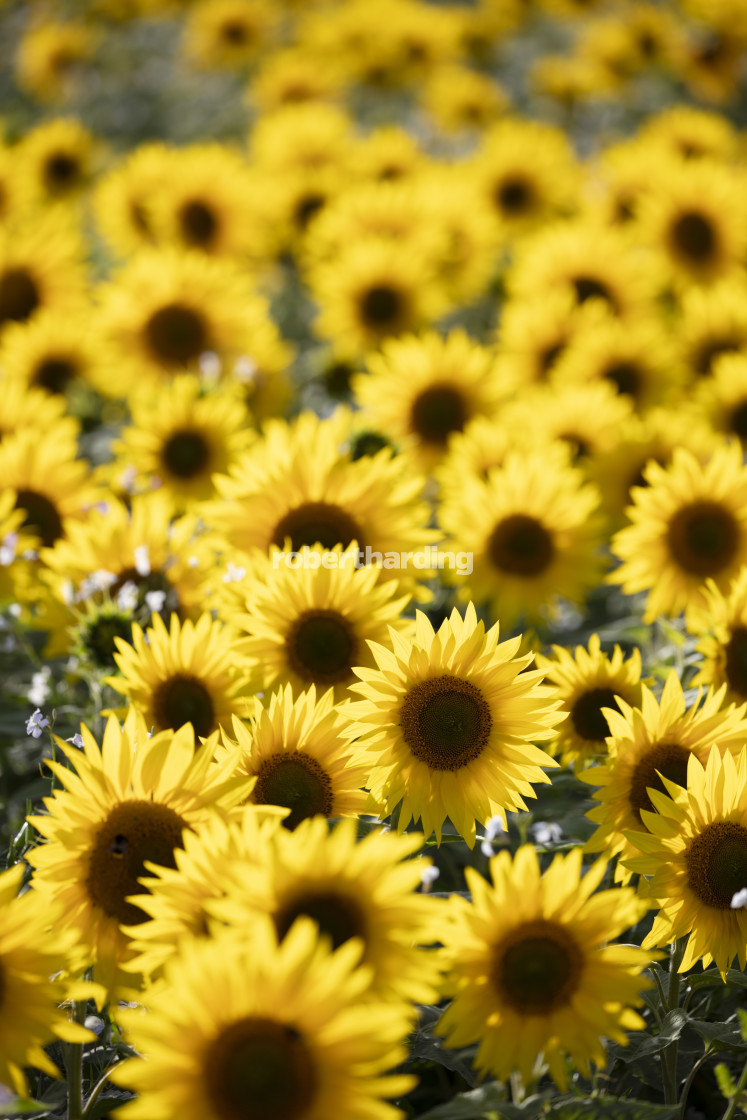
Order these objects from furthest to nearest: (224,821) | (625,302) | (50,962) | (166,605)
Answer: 1. (625,302)
2. (166,605)
3. (224,821)
4. (50,962)

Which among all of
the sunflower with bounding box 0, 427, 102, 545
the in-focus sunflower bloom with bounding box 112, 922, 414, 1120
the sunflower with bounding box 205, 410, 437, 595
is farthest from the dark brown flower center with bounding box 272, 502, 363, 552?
the in-focus sunflower bloom with bounding box 112, 922, 414, 1120

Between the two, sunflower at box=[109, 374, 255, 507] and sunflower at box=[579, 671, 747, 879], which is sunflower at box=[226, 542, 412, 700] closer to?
sunflower at box=[579, 671, 747, 879]

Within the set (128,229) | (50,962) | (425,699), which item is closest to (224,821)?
(50,962)

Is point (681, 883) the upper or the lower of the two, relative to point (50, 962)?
Answer: upper

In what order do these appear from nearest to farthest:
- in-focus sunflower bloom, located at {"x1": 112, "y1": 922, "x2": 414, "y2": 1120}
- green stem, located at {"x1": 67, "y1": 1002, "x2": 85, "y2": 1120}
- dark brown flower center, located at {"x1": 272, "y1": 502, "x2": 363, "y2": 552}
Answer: in-focus sunflower bloom, located at {"x1": 112, "y1": 922, "x2": 414, "y2": 1120}
green stem, located at {"x1": 67, "y1": 1002, "x2": 85, "y2": 1120}
dark brown flower center, located at {"x1": 272, "y1": 502, "x2": 363, "y2": 552}

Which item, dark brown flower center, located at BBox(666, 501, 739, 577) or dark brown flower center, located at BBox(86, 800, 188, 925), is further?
dark brown flower center, located at BBox(666, 501, 739, 577)

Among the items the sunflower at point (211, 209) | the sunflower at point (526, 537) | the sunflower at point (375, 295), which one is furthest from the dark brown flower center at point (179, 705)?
the sunflower at point (211, 209)

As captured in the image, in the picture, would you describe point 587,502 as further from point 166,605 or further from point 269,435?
point 166,605

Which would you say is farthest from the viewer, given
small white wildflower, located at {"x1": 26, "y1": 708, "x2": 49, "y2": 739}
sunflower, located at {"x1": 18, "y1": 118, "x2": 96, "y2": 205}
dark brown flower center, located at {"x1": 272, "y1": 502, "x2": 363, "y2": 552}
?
sunflower, located at {"x1": 18, "y1": 118, "x2": 96, "y2": 205}
